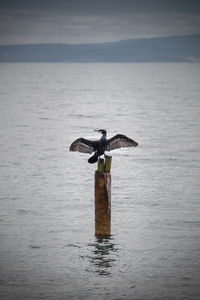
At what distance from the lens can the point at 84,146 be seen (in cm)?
A: 1802

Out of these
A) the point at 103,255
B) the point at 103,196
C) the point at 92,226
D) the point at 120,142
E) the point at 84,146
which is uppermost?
the point at 120,142

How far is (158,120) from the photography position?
6431 cm

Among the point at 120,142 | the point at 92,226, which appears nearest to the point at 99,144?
the point at 120,142

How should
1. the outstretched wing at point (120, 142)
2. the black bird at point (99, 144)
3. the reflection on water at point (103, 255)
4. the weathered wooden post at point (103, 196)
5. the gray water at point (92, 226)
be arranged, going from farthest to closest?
the outstretched wing at point (120, 142), the black bird at point (99, 144), the reflection on water at point (103, 255), the gray water at point (92, 226), the weathered wooden post at point (103, 196)

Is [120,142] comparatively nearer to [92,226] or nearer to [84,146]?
[84,146]

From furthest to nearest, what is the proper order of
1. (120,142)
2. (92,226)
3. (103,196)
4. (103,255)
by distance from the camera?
(92,226)
(103,255)
(120,142)
(103,196)

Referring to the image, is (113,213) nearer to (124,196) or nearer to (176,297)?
(124,196)

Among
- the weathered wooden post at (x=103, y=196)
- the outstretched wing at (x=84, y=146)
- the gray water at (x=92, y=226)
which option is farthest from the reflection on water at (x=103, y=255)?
the outstretched wing at (x=84, y=146)

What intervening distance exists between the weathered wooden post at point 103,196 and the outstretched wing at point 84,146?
4.21 feet

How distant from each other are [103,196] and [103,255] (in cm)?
226

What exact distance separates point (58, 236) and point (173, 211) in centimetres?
517

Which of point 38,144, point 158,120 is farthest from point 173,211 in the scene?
point 158,120

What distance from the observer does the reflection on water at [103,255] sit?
57.7ft

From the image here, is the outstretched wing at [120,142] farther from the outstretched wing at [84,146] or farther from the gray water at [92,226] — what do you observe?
the gray water at [92,226]
